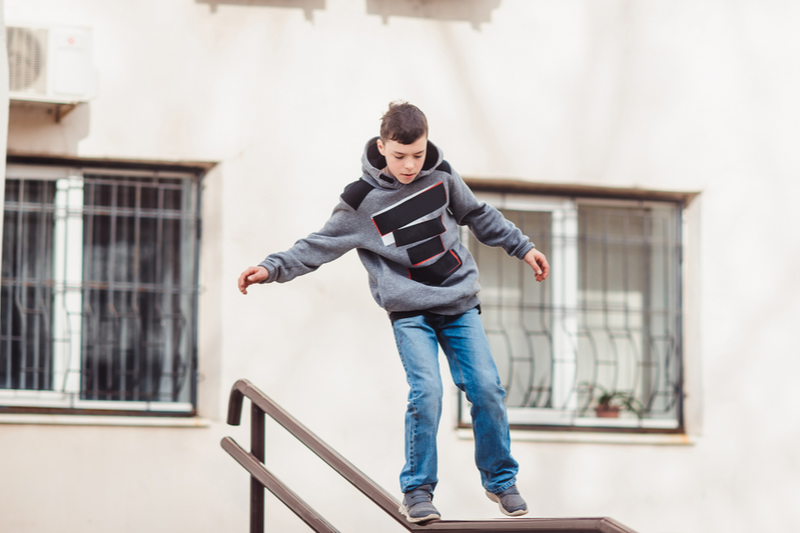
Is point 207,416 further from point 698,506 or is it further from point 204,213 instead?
point 698,506

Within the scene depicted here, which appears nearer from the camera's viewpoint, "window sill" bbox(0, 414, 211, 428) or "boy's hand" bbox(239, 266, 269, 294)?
"boy's hand" bbox(239, 266, 269, 294)

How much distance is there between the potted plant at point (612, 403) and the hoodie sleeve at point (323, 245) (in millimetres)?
2969

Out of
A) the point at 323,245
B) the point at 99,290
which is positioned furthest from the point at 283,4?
the point at 323,245

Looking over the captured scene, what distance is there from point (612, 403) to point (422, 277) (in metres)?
2.98

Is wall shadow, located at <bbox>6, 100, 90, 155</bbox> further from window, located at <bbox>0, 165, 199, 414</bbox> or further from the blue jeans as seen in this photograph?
the blue jeans

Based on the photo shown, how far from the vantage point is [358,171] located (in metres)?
4.93

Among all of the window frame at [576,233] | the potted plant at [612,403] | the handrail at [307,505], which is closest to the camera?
the handrail at [307,505]

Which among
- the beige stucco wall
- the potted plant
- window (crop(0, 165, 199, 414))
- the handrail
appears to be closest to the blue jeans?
the handrail

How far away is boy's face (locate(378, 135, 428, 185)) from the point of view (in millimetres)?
2590

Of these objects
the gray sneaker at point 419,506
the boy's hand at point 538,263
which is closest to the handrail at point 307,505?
the gray sneaker at point 419,506

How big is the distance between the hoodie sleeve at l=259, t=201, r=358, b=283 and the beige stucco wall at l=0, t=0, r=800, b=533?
6.77 ft

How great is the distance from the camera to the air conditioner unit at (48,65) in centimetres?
443

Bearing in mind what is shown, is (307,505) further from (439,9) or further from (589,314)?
(439,9)

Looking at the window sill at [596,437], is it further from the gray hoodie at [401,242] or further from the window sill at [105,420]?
the gray hoodie at [401,242]
